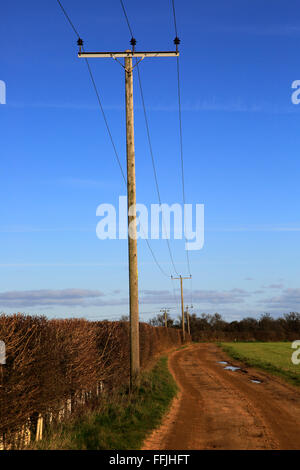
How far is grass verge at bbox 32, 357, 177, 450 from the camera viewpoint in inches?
320

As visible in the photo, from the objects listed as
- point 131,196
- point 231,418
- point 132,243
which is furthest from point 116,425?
point 131,196

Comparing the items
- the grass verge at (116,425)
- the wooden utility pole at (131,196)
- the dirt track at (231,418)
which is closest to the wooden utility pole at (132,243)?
the wooden utility pole at (131,196)

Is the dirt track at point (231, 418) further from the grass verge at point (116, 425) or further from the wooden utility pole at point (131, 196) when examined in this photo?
the wooden utility pole at point (131, 196)

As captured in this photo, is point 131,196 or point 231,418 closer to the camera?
point 231,418

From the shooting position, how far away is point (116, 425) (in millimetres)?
9750

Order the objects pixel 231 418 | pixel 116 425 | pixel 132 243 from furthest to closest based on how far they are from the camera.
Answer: pixel 132 243, pixel 231 418, pixel 116 425

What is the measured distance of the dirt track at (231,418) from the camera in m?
8.67

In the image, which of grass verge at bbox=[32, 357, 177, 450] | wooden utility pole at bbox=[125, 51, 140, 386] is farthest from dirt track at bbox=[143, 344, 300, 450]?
wooden utility pole at bbox=[125, 51, 140, 386]

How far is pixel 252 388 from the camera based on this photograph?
1791 centimetres

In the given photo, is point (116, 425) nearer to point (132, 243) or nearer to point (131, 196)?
point (132, 243)

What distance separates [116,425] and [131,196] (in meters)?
7.94
